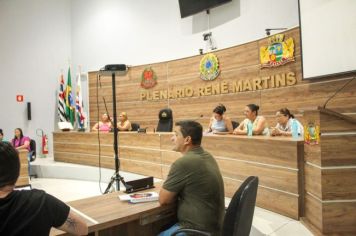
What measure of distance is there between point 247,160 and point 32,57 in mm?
7119

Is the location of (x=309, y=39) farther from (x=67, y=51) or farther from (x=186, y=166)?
(x=67, y=51)

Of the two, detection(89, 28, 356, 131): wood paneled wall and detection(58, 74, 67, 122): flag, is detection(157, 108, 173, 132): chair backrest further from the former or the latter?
detection(58, 74, 67, 122): flag

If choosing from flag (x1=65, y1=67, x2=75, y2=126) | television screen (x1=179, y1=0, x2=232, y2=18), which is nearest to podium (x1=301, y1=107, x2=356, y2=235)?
television screen (x1=179, y1=0, x2=232, y2=18)

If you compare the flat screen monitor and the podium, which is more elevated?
the flat screen monitor

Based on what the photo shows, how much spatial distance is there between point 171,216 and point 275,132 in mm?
2144

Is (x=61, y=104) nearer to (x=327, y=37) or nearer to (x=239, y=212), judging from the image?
(x=327, y=37)

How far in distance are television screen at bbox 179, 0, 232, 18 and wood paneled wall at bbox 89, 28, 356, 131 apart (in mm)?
950

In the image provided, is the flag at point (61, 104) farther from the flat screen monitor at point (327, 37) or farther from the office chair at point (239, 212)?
the office chair at point (239, 212)

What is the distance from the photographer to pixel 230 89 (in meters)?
6.14

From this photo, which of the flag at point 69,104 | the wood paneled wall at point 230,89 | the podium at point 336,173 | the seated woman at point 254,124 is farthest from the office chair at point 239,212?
the flag at point 69,104

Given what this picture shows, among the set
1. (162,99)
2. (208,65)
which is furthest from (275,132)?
(162,99)

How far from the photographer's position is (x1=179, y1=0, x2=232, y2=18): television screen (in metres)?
6.43

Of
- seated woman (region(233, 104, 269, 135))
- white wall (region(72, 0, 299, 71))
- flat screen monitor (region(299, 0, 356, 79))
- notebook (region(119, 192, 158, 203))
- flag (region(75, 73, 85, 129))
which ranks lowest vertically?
notebook (region(119, 192, 158, 203))

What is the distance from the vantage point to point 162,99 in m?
7.48
